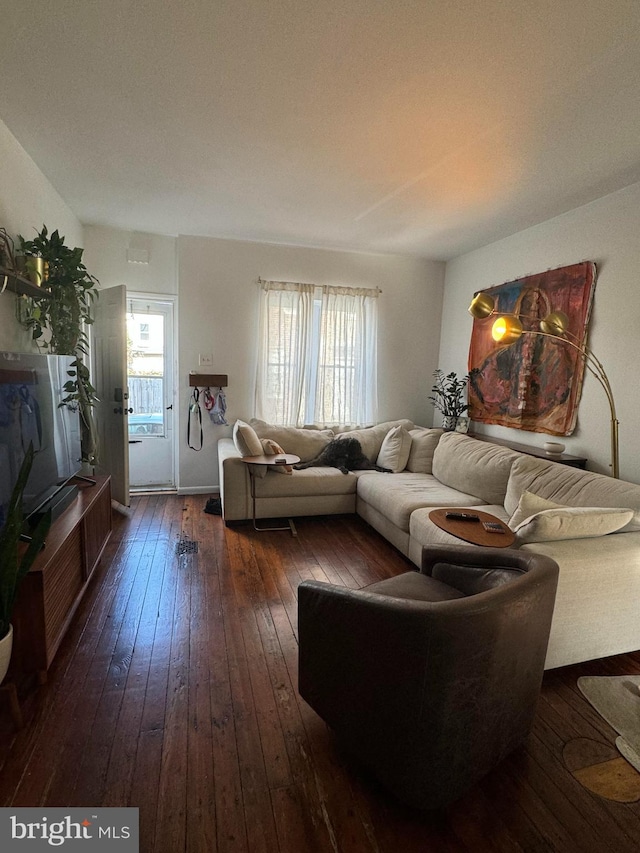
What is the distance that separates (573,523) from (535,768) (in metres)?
1.00

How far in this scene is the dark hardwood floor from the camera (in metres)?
1.27

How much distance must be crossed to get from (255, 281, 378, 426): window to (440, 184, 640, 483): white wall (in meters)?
1.76

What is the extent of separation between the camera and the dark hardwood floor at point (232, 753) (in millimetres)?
1274

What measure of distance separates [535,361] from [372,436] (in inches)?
66.7

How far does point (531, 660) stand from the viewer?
1.42m

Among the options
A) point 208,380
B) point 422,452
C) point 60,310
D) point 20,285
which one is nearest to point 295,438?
point 208,380

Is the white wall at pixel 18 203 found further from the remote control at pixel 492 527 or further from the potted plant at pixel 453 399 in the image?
the potted plant at pixel 453 399

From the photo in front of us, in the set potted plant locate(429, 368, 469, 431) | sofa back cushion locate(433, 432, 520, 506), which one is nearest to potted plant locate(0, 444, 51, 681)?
sofa back cushion locate(433, 432, 520, 506)

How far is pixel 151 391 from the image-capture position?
4.68 meters

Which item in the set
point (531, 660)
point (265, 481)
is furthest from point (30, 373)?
point (531, 660)

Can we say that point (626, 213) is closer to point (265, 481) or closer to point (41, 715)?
point (265, 481)

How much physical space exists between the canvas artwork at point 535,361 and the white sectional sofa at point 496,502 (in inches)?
18.5

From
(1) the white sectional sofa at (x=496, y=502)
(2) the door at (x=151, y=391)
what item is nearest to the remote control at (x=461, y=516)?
(1) the white sectional sofa at (x=496, y=502)

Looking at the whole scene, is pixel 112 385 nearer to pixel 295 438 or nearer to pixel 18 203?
pixel 18 203
